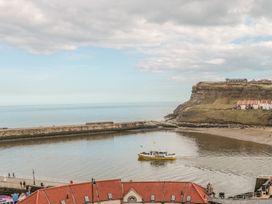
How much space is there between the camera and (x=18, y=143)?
11950cm

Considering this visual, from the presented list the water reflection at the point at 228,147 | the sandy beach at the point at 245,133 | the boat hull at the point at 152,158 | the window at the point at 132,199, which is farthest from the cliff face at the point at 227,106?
the window at the point at 132,199

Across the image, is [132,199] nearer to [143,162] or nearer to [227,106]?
[143,162]

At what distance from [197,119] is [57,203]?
12405 cm

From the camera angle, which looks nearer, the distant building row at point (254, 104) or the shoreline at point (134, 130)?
the shoreline at point (134, 130)

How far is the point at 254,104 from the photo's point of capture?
16725 centimetres

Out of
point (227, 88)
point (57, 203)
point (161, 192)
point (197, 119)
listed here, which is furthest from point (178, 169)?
point (227, 88)

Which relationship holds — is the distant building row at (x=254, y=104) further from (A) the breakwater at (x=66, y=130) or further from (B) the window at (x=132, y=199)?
(B) the window at (x=132, y=199)

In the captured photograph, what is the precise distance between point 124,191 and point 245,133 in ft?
297

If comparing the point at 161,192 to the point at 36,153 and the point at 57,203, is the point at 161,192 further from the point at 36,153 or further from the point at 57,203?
the point at 36,153

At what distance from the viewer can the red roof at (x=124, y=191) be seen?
1663 inches

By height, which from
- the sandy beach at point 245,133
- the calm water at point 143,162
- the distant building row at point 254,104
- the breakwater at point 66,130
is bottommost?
the calm water at point 143,162

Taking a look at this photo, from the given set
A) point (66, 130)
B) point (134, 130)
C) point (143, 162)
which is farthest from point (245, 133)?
point (66, 130)

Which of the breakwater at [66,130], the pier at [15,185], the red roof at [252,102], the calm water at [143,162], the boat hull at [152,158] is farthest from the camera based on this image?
the red roof at [252,102]

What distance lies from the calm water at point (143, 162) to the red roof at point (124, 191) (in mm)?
16758
